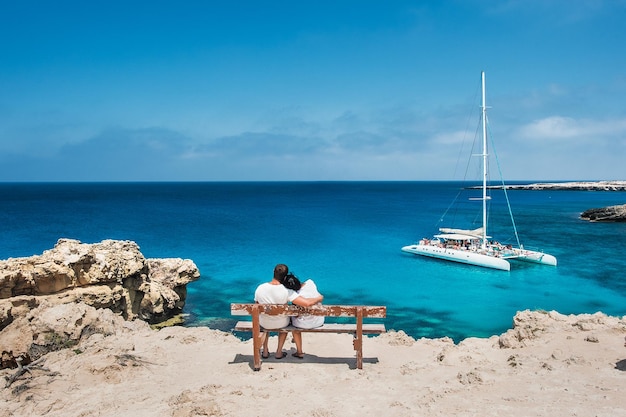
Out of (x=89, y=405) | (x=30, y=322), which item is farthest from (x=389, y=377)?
(x=30, y=322)

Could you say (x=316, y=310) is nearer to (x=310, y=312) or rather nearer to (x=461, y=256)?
(x=310, y=312)

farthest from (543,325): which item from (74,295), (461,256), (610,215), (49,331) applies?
(610,215)

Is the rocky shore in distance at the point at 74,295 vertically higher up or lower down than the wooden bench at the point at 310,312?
lower down

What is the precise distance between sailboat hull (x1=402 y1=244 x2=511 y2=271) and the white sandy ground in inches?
849

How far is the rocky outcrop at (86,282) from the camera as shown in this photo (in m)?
11.1

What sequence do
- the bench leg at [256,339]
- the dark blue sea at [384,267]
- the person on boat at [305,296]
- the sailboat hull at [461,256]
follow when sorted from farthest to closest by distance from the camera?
1. the sailboat hull at [461,256]
2. the dark blue sea at [384,267]
3. the person on boat at [305,296]
4. the bench leg at [256,339]

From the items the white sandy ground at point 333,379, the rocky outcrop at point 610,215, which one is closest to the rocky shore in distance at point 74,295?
the white sandy ground at point 333,379

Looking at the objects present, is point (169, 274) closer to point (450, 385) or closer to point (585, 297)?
point (450, 385)

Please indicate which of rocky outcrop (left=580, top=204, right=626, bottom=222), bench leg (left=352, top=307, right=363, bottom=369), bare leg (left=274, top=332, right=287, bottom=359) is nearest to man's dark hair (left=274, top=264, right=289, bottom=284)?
bare leg (left=274, top=332, right=287, bottom=359)

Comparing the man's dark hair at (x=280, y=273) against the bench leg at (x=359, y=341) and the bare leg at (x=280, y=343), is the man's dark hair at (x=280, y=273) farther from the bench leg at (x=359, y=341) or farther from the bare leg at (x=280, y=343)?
the bench leg at (x=359, y=341)

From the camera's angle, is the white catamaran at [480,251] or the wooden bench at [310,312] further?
the white catamaran at [480,251]

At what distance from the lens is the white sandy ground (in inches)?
222

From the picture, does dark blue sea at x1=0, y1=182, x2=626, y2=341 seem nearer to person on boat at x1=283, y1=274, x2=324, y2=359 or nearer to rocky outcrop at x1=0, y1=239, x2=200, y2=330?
rocky outcrop at x1=0, y1=239, x2=200, y2=330

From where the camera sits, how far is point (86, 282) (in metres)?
12.7
